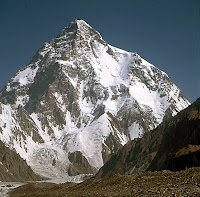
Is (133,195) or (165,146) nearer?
(133,195)

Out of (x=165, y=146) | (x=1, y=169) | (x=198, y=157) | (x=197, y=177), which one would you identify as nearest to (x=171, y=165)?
(x=198, y=157)

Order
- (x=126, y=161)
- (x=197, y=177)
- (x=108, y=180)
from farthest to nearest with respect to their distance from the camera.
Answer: (x=126, y=161)
(x=108, y=180)
(x=197, y=177)

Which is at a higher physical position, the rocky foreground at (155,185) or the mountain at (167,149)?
the mountain at (167,149)

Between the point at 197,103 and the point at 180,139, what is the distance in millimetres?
27676

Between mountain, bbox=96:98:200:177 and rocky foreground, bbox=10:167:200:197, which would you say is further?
mountain, bbox=96:98:200:177

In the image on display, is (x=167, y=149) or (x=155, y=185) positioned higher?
(x=167, y=149)

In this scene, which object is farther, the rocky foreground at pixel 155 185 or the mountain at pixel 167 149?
the mountain at pixel 167 149

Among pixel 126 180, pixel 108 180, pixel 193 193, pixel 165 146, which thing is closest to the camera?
pixel 193 193

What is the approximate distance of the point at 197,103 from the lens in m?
107

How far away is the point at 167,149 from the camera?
86438mm

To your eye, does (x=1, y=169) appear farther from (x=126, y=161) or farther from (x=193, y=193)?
(x=193, y=193)

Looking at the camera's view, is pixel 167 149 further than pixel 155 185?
Yes

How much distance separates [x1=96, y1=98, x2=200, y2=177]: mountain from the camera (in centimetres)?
4953

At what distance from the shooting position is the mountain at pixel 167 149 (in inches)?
1950
